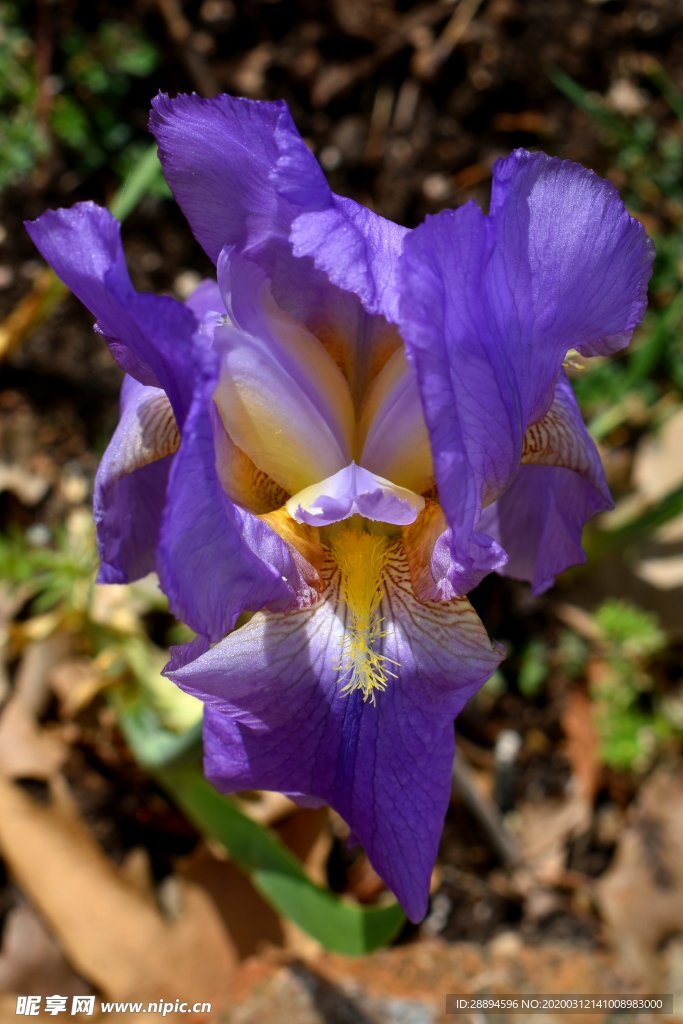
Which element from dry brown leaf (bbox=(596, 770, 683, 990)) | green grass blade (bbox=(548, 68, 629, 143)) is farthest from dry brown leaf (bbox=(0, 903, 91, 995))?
green grass blade (bbox=(548, 68, 629, 143))

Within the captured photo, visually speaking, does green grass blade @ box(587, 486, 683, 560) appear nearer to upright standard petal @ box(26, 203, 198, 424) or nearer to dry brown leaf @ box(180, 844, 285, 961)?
dry brown leaf @ box(180, 844, 285, 961)

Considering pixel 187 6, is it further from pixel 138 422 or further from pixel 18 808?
pixel 18 808

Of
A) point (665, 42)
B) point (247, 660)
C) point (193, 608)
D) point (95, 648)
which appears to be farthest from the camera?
point (665, 42)

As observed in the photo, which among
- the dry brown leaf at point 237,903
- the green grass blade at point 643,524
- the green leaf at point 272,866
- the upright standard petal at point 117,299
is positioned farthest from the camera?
the dry brown leaf at point 237,903

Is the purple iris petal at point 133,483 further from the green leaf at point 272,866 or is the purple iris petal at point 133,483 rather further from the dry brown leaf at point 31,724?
the dry brown leaf at point 31,724

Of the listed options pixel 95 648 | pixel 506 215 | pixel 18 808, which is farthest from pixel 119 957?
pixel 506 215

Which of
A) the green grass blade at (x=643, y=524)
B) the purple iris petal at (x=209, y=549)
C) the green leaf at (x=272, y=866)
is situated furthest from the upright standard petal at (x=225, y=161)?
the green grass blade at (x=643, y=524)
